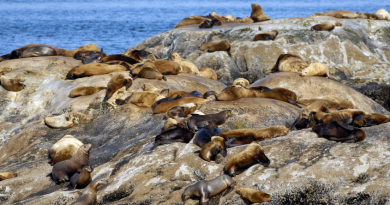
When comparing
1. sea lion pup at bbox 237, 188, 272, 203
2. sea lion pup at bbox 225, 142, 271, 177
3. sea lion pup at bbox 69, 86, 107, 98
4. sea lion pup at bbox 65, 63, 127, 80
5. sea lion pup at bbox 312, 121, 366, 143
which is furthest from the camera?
sea lion pup at bbox 65, 63, 127, 80

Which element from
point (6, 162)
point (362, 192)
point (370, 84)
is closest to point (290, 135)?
point (362, 192)

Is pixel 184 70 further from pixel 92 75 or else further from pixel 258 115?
pixel 258 115

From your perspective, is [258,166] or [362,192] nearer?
[362,192]

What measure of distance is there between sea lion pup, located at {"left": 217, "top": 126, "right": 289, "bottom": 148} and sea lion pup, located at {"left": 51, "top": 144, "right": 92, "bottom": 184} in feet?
6.60

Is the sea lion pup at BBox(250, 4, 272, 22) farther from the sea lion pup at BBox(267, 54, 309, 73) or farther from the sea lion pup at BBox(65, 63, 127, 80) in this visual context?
the sea lion pup at BBox(65, 63, 127, 80)

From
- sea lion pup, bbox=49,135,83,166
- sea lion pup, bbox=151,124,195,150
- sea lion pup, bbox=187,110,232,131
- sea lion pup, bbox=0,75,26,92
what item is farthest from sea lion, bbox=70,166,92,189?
sea lion pup, bbox=0,75,26,92

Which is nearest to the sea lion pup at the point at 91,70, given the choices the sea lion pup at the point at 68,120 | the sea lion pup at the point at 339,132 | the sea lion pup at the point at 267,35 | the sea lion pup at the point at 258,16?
the sea lion pup at the point at 68,120

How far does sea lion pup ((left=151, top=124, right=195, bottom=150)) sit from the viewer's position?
5.09m

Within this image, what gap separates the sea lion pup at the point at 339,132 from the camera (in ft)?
14.3

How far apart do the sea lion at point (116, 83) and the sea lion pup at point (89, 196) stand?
3476 mm

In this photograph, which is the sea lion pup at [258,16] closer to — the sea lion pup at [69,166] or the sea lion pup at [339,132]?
the sea lion pup at [339,132]

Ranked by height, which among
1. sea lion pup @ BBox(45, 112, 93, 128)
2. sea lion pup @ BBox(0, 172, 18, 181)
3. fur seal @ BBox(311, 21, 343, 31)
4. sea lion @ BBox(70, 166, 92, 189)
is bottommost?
sea lion pup @ BBox(0, 172, 18, 181)

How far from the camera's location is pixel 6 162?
6457mm

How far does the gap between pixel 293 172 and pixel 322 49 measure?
935cm
